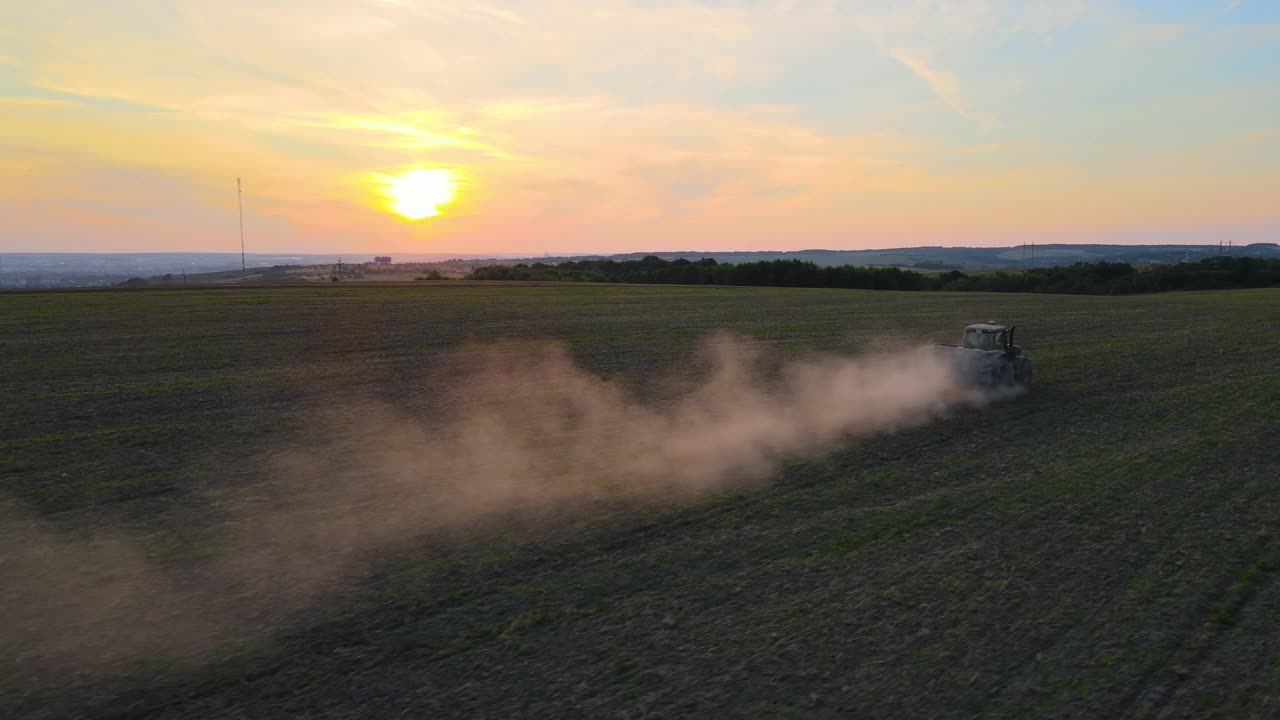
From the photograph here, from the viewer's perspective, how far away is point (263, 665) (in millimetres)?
6465

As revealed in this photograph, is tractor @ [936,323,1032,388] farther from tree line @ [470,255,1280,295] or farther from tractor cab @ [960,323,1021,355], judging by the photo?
tree line @ [470,255,1280,295]

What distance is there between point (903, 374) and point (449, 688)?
1685 cm

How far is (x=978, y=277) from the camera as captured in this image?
8006 centimetres

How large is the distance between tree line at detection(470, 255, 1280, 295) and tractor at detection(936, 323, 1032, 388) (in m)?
59.3

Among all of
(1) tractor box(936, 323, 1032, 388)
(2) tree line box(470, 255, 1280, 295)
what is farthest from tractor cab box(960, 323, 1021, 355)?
(2) tree line box(470, 255, 1280, 295)

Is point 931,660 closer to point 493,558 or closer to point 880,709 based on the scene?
point 880,709

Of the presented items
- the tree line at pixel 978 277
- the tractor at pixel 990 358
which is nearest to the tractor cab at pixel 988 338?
the tractor at pixel 990 358

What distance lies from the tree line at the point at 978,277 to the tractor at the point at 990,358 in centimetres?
5933

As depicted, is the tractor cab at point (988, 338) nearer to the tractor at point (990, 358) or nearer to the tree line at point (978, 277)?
the tractor at point (990, 358)

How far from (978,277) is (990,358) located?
2689 inches

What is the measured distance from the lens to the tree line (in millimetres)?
73062

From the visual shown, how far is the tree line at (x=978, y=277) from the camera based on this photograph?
7306 centimetres

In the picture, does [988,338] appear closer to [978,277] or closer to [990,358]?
[990,358]

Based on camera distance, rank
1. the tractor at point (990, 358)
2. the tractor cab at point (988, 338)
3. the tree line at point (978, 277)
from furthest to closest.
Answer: the tree line at point (978, 277) → the tractor cab at point (988, 338) → the tractor at point (990, 358)
